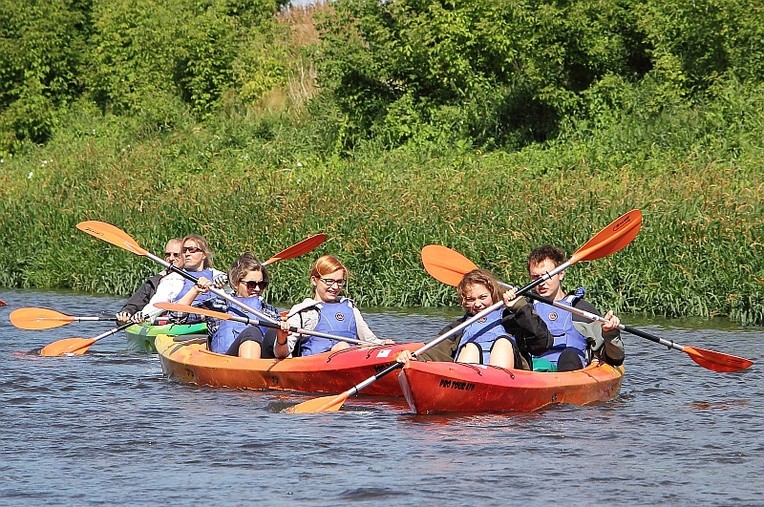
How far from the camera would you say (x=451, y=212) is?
43.0 ft

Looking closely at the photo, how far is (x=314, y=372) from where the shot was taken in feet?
26.6

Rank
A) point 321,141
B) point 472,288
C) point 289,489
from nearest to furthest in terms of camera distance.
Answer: point 289,489 → point 472,288 → point 321,141

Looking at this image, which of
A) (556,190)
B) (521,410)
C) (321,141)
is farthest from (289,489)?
(321,141)

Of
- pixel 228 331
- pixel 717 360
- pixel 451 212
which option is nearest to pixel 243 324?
pixel 228 331

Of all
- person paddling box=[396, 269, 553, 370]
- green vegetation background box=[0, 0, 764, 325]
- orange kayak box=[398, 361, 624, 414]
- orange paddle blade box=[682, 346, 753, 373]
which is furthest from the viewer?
green vegetation background box=[0, 0, 764, 325]

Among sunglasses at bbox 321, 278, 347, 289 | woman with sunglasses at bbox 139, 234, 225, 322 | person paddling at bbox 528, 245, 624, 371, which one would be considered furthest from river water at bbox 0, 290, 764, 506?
woman with sunglasses at bbox 139, 234, 225, 322

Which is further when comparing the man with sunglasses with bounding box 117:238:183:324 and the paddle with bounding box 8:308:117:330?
the paddle with bounding box 8:308:117:330

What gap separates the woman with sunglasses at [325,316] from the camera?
8.34 metres

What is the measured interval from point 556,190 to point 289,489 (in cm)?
785

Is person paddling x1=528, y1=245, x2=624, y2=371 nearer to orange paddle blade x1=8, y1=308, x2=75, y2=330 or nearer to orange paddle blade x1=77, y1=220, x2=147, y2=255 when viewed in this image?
orange paddle blade x1=77, y1=220, x2=147, y2=255

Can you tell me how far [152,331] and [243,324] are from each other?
6.17 ft

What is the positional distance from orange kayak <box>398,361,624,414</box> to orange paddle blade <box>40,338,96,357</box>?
384 cm

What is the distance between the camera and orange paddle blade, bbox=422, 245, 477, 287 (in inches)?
336

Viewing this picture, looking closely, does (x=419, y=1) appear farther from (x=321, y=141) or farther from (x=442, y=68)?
(x=321, y=141)
